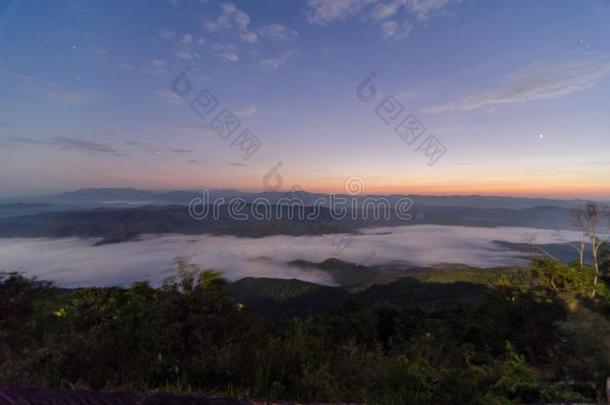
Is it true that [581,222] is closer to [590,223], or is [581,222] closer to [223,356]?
[590,223]

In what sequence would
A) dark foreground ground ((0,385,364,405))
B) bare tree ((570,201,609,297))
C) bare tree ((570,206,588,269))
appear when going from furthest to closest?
1. bare tree ((570,206,588,269))
2. bare tree ((570,201,609,297))
3. dark foreground ground ((0,385,364,405))

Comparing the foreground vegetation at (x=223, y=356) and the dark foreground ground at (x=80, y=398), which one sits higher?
the dark foreground ground at (x=80, y=398)

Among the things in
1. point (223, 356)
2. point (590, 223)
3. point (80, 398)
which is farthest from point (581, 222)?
point (80, 398)

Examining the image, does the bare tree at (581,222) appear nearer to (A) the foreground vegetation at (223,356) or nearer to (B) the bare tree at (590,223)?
(B) the bare tree at (590,223)

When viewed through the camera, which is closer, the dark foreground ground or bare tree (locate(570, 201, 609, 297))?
the dark foreground ground

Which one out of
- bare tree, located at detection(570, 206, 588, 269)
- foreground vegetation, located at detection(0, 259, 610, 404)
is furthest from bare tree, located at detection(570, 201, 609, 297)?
foreground vegetation, located at detection(0, 259, 610, 404)

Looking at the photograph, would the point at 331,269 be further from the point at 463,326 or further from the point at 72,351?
the point at 72,351

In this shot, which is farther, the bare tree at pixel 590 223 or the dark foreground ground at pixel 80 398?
the bare tree at pixel 590 223

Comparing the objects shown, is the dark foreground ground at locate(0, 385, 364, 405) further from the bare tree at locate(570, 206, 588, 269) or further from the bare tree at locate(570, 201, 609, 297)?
the bare tree at locate(570, 206, 588, 269)

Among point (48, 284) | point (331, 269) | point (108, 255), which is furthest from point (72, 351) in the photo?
point (108, 255)

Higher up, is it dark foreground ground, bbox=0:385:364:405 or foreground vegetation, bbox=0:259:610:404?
dark foreground ground, bbox=0:385:364:405

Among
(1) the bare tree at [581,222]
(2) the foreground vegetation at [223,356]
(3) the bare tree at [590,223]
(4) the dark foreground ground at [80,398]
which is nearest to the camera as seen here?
(4) the dark foreground ground at [80,398]

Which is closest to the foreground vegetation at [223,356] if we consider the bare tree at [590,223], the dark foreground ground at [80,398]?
the dark foreground ground at [80,398]

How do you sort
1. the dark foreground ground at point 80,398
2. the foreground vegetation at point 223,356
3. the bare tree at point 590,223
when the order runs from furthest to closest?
the bare tree at point 590,223 → the foreground vegetation at point 223,356 → the dark foreground ground at point 80,398
